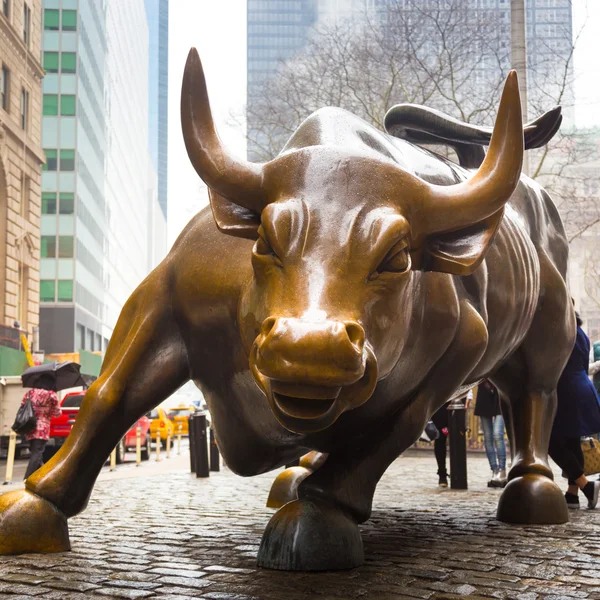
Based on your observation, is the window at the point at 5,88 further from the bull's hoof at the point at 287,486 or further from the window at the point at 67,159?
the bull's hoof at the point at 287,486

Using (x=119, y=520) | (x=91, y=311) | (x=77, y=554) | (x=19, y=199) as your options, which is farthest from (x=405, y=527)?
(x=91, y=311)

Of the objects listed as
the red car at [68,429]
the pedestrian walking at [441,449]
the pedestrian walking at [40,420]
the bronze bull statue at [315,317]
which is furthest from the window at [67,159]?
the bronze bull statue at [315,317]

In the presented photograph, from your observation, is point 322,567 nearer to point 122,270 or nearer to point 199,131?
point 199,131

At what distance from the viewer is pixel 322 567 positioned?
12.1ft

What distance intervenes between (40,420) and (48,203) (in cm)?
3729

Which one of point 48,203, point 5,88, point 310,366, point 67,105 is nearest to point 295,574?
point 310,366

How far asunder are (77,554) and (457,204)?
2211 mm

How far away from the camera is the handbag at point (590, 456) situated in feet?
25.7

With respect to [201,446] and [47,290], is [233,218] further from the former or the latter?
[47,290]

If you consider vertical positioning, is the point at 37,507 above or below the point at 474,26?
below

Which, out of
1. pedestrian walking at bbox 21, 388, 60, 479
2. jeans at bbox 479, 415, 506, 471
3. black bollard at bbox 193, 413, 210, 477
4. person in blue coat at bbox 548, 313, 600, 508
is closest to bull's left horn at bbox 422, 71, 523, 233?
person in blue coat at bbox 548, 313, 600, 508

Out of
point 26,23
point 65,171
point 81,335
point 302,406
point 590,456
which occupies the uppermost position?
point 26,23

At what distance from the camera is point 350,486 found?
13.0 ft

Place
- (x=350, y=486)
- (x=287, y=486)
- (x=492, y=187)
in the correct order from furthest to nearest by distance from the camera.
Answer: (x=287, y=486), (x=350, y=486), (x=492, y=187)
